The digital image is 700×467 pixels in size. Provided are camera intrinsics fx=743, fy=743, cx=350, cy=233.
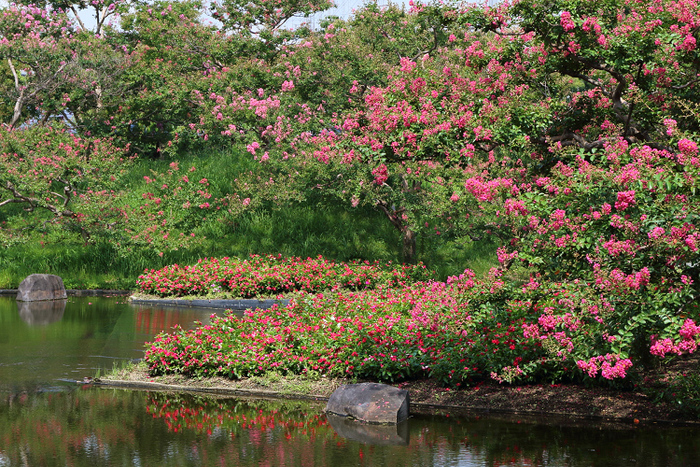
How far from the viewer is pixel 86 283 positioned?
2231 cm

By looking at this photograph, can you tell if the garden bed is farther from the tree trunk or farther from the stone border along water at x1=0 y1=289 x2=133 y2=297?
the tree trunk

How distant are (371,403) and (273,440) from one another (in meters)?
1.53

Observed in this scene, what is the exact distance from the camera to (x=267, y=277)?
64.4 feet

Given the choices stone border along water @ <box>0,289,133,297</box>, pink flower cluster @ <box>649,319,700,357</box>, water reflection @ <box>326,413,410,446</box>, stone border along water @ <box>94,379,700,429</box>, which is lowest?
water reflection @ <box>326,413,410,446</box>

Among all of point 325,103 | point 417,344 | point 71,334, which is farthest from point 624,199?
point 325,103

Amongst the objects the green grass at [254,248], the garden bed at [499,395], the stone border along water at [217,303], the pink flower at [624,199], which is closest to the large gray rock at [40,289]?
the green grass at [254,248]

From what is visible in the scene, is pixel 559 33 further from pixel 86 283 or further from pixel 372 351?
pixel 86 283

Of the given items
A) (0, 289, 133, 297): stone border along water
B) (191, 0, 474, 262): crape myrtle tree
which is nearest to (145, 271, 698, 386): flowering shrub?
(191, 0, 474, 262): crape myrtle tree

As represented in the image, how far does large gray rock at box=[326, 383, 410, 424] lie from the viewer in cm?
916

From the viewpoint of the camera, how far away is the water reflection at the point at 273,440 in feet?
24.9

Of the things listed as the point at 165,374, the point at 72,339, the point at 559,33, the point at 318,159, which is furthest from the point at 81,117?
the point at 559,33

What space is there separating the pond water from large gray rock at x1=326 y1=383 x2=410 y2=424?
0.21 meters

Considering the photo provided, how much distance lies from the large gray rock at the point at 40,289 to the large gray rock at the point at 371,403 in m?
13.6

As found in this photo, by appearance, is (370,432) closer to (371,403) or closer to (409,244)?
(371,403)
